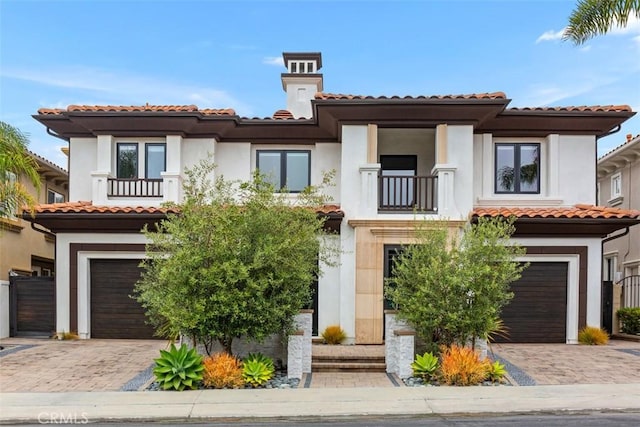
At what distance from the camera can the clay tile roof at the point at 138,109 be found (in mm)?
16469

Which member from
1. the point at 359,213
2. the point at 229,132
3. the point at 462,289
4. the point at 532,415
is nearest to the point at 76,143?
the point at 229,132

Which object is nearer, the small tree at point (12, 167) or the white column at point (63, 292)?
the small tree at point (12, 167)

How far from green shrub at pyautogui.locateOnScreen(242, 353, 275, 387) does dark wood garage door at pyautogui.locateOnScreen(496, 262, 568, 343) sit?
8.05 m

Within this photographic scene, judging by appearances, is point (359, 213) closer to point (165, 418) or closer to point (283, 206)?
point (283, 206)

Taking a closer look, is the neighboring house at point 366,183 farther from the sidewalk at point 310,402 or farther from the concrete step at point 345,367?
the sidewalk at point 310,402

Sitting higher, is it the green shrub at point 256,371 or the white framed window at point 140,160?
the white framed window at point 140,160

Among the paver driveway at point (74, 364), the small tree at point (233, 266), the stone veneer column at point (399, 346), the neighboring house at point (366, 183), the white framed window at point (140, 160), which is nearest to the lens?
the small tree at point (233, 266)

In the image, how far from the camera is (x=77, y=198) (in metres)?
17.4

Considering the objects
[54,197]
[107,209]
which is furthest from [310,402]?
[54,197]

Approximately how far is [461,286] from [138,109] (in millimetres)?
11048

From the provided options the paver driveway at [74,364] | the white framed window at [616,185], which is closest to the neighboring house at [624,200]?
the white framed window at [616,185]

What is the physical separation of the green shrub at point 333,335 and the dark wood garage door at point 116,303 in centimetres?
540

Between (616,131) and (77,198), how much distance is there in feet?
55.7
